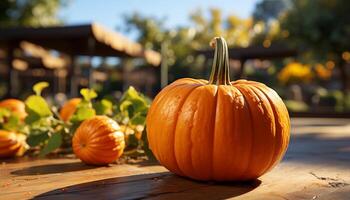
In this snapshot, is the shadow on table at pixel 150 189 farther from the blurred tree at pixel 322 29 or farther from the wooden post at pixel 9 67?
the blurred tree at pixel 322 29

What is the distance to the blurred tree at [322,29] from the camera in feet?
34.0

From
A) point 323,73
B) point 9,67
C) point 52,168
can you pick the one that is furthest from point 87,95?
point 323,73

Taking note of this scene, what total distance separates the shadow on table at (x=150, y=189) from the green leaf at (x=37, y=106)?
0.65m

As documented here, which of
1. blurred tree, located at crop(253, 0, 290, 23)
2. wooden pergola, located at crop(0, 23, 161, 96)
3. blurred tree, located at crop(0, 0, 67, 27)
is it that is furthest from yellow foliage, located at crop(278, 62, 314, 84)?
blurred tree, located at crop(253, 0, 290, 23)

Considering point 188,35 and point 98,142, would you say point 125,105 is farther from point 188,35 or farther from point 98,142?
point 188,35

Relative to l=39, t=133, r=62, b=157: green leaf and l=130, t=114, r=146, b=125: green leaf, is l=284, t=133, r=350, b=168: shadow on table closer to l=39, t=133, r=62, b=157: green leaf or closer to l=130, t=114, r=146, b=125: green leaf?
l=130, t=114, r=146, b=125: green leaf

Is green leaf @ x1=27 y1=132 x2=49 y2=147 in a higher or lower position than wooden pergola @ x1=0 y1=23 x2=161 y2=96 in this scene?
lower

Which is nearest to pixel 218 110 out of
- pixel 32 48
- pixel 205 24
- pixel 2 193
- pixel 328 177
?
pixel 328 177

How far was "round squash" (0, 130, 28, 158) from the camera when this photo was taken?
156cm

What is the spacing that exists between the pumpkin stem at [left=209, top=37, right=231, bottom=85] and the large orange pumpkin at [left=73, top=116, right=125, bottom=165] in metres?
0.42

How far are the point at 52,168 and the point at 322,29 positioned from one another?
34.3 feet

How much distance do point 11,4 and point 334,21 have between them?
8.27 m

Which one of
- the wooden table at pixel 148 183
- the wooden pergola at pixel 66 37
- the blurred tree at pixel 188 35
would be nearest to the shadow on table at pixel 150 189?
the wooden table at pixel 148 183

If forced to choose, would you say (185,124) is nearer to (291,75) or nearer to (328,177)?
(328,177)
